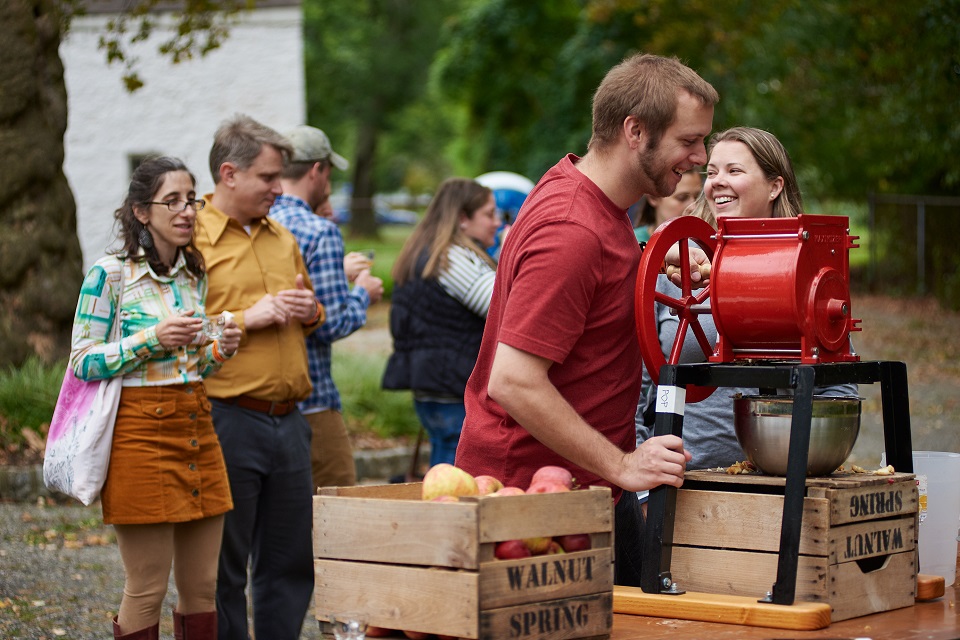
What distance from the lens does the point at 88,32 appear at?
65.1ft

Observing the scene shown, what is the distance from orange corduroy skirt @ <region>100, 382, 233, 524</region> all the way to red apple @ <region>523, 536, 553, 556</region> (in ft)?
6.82

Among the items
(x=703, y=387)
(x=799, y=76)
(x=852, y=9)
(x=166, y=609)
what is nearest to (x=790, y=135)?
(x=799, y=76)

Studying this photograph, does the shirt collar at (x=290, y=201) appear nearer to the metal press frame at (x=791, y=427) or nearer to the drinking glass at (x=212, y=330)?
the drinking glass at (x=212, y=330)

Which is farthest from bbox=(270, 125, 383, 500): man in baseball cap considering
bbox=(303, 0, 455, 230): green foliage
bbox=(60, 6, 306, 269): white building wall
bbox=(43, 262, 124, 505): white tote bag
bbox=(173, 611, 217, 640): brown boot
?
bbox=(303, 0, 455, 230): green foliage

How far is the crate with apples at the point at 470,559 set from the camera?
2463 mm

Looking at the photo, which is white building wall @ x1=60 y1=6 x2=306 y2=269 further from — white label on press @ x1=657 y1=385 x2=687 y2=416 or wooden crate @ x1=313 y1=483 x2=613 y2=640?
wooden crate @ x1=313 y1=483 x2=613 y2=640

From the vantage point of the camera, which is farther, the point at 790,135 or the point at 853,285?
the point at 853,285

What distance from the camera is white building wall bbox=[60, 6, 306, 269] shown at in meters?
20.1

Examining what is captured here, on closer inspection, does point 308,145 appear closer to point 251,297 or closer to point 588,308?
point 251,297

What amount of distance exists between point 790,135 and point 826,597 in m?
19.5

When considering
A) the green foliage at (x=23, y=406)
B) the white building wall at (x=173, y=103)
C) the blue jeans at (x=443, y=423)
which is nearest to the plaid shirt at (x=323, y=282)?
the blue jeans at (x=443, y=423)

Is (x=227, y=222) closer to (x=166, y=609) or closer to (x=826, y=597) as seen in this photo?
(x=166, y=609)

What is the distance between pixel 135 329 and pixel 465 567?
7.66 feet

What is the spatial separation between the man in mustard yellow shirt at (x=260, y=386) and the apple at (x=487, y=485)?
224cm
